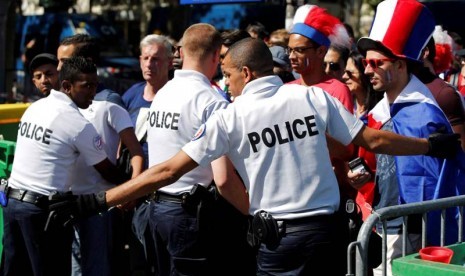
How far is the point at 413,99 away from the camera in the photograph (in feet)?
17.9

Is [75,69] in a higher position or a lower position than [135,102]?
higher

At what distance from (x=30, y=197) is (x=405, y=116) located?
251cm

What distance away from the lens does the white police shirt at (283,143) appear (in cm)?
499

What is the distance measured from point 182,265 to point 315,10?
2.17m

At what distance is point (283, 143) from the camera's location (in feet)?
16.4

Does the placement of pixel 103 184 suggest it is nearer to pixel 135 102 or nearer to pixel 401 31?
pixel 135 102

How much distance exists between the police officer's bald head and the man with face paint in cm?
69

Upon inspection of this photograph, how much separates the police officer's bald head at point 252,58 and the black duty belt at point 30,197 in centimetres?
184

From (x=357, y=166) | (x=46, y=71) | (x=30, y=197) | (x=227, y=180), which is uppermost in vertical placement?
(x=46, y=71)

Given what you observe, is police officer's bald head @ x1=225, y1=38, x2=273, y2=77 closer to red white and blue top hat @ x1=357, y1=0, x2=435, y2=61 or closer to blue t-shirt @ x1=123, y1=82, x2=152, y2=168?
red white and blue top hat @ x1=357, y1=0, x2=435, y2=61

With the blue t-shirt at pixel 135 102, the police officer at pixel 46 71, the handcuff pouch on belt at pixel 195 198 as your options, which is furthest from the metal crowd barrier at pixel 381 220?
the police officer at pixel 46 71

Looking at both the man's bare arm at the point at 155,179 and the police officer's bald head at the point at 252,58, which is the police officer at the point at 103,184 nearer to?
the man's bare arm at the point at 155,179

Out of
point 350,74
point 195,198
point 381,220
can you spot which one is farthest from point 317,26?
point 381,220

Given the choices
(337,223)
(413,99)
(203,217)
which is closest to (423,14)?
(413,99)
